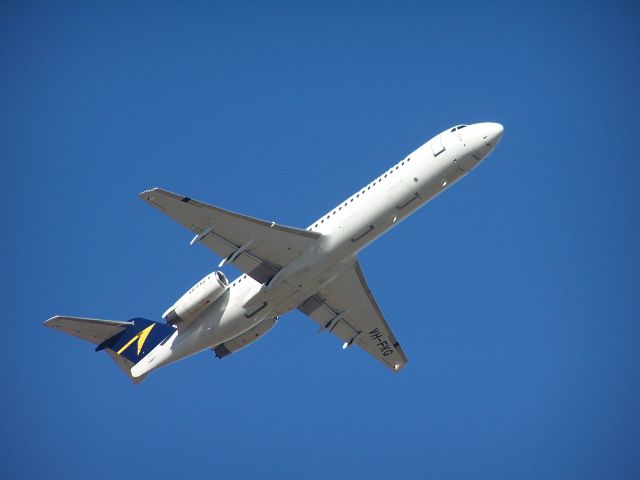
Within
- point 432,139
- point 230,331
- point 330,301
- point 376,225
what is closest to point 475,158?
point 432,139

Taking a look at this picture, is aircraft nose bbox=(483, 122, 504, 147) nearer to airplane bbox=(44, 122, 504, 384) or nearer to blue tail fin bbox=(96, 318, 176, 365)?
airplane bbox=(44, 122, 504, 384)

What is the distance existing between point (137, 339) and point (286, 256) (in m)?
9.09

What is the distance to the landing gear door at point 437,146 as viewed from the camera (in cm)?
3088

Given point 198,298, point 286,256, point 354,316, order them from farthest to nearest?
point 354,316, point 198,298, point 286,256

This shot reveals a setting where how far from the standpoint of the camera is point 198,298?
33500mm

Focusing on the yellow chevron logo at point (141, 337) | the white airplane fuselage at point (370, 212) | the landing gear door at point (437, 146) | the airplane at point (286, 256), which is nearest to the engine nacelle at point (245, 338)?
the airplane at point (286, 256)

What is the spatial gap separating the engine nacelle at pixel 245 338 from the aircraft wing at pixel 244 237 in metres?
3.26

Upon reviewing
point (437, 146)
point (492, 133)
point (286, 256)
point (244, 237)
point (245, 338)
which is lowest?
point (245, 338)

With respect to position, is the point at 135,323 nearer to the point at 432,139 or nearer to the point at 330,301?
the point at 330,301

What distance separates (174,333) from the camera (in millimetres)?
35031

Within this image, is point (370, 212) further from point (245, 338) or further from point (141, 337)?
point (141, 337)

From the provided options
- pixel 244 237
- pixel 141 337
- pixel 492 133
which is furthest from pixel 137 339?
pixel 492 133

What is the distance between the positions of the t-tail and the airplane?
0.09m

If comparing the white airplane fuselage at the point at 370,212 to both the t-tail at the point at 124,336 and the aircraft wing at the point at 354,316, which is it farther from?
the t-tail at the point at 124,336
